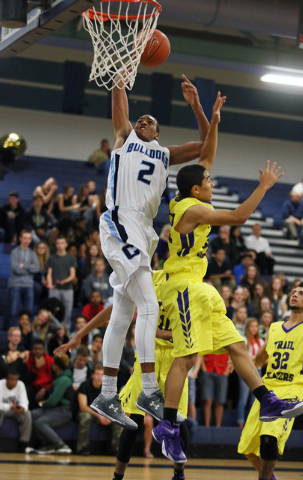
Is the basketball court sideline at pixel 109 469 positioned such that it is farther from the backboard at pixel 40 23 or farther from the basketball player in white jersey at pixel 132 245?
the backboard at pixel 40 23

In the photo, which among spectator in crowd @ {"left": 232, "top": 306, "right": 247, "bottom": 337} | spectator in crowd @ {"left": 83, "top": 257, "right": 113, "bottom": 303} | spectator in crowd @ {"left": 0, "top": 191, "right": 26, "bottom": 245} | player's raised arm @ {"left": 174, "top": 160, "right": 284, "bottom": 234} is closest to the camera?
player's raised arm @ {"left": 174, "top": 160, "right": 284, "bottom": 234}

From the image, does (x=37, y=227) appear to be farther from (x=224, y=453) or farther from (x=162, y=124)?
(x=162, y=124)

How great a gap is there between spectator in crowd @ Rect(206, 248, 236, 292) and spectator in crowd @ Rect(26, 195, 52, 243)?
3.06 meters

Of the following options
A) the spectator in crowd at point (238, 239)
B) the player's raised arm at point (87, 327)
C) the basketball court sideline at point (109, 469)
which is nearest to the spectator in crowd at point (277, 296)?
the spectator in crowd at point (238, 239)

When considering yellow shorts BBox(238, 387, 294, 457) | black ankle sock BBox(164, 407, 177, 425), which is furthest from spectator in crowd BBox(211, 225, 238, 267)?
black ankle sock BBox(164, 407, 177, 425)

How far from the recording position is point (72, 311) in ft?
42.3

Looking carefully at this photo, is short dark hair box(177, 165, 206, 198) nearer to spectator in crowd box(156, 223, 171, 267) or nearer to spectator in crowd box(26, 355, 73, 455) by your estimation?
spectator in crowd box(26, 355, 73, 455)

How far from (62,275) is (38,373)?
2227 mm

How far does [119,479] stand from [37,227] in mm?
8323

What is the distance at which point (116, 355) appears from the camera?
5.59 meters

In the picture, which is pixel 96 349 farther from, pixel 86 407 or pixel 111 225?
pixel 111 225

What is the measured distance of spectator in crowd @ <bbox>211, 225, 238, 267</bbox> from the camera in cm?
1476

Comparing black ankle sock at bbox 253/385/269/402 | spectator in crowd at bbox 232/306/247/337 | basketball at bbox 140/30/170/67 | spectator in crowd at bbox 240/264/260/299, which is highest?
basketball at bbox 140/30/170/67

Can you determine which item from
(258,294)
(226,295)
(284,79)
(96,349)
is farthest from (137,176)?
(284,79)
